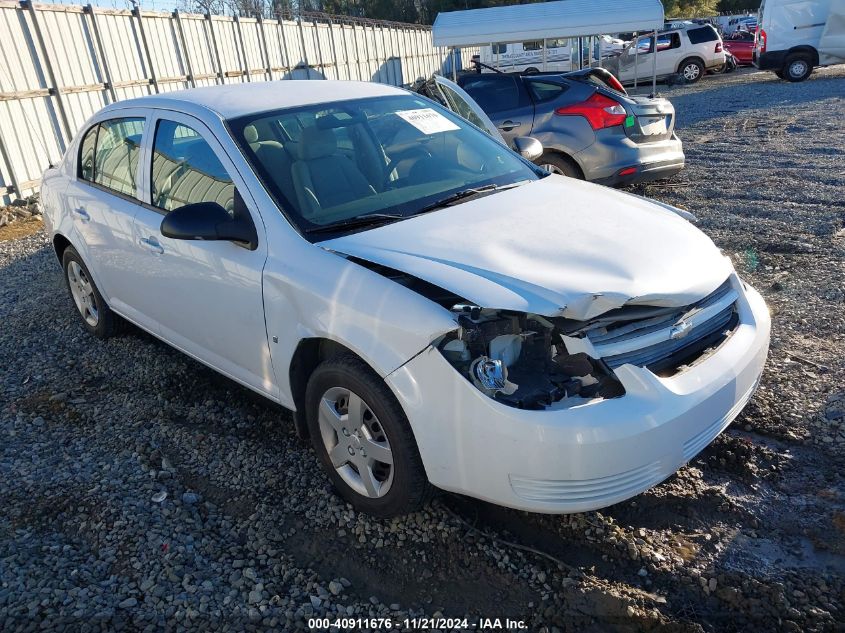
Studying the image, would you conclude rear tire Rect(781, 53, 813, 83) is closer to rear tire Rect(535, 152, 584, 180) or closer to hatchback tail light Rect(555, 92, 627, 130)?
hatchback tail light Rect(555, 92, 627, 130)

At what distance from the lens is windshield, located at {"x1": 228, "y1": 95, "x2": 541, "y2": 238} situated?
3.16 metres

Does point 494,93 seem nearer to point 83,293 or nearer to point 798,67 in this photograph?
point 83,293

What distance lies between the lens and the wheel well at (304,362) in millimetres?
2869

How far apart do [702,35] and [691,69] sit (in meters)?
1.15

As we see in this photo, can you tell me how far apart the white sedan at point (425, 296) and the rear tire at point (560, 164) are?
3.64 meters

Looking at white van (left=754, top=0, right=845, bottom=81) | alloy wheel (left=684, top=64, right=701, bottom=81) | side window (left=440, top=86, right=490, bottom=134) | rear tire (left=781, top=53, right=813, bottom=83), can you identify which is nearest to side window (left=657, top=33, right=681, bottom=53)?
alloy wheel (left=684, top=64, right=701, bottom=81)

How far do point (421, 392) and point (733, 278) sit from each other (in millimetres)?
1687

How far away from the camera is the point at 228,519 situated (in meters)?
3.01

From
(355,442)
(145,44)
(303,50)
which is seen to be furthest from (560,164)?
(303,50)

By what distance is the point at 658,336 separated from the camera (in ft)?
8.50

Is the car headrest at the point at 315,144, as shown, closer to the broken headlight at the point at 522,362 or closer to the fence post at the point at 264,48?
the broken headlight at the point at 522,362

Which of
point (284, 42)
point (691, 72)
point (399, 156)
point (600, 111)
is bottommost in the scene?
point (691, 72)

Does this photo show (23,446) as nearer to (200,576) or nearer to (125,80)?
(200,576)

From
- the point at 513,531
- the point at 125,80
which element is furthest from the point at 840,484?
the point at 125,80
